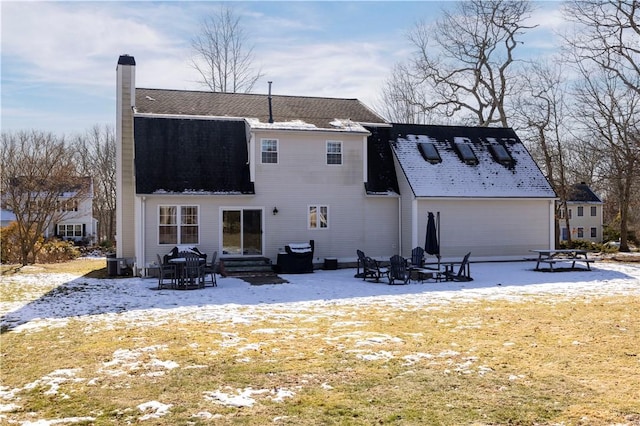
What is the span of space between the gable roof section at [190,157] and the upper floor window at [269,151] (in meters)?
0.83

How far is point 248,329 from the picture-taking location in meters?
10.1

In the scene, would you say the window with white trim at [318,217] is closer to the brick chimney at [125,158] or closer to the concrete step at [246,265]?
the concrete step at [246,265]

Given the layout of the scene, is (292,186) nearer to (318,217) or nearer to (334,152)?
(318,217)

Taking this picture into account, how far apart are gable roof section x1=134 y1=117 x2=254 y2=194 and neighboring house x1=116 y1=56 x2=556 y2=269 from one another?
0.14ft

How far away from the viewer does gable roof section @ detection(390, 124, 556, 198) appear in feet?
74.7

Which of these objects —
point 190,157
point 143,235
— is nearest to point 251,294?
point 143,235

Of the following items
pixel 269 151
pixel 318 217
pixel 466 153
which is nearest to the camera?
pixel 269 151

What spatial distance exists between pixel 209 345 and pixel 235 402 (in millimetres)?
2869

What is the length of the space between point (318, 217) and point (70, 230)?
35082mm

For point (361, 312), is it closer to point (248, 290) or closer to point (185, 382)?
point (248, 290)

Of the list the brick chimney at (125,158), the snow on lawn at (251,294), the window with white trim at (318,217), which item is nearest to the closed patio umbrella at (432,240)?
the snow on lawn at (251,294)

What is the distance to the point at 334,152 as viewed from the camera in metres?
22.1

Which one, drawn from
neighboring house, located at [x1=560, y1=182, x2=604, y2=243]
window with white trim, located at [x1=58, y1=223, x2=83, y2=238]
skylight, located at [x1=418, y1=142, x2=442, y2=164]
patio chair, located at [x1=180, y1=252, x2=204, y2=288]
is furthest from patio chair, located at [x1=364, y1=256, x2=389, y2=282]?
neighboring house, located at [x1=560, y1=182, x2=604, y2=243]

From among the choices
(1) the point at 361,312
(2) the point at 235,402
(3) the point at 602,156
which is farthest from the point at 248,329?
(3) the point at 602,156
